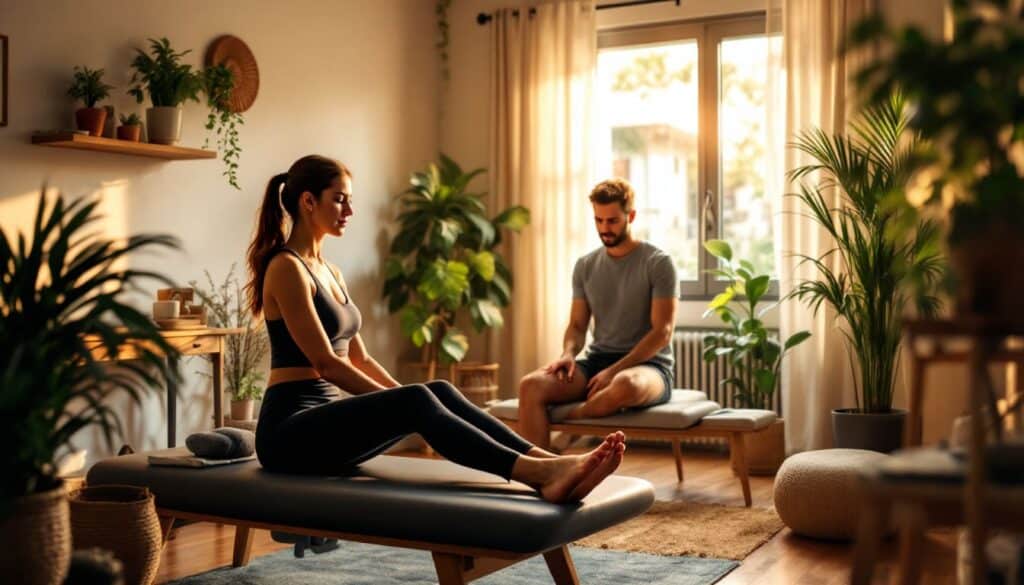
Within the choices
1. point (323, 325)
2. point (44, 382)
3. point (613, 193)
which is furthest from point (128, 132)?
point (44, 382)

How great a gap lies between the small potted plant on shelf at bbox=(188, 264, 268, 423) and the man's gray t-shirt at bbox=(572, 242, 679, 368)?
4.69 ft

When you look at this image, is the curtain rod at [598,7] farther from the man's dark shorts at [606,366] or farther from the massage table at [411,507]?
the massage table at [411,507]

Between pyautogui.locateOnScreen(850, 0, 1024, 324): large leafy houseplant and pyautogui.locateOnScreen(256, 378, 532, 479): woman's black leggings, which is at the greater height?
pyautogui.locateOnScreen(850, 0, 1024, 324): large leafy houseplant

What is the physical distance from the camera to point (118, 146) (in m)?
4.25

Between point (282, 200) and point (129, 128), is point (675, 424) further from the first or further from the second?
point (129, 128)

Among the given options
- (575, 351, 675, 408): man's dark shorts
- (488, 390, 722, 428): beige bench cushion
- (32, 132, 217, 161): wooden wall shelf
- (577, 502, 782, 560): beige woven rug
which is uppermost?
(32, 132, 217, 161): wooden wall shelf

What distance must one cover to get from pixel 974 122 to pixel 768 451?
12.4 ft

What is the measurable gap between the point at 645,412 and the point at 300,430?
5.60 ft

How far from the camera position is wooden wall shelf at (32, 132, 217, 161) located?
4.07 m

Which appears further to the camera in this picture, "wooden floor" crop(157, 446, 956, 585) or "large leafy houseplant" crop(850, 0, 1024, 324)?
"wooden floor" crop(157, 446, 956, 585)

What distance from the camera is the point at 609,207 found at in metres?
4.52

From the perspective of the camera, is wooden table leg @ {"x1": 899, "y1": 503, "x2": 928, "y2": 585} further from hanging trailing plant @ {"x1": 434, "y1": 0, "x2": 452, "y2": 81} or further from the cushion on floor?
hanging trailing plant @ {"x1": 434, "y1": 0, "x2": 452, "y2": 81}

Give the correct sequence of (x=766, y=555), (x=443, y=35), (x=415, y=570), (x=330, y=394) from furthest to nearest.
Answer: (x=443, y=35), (x=766, y=555), (x=415, y=570), (x=330, y=394)

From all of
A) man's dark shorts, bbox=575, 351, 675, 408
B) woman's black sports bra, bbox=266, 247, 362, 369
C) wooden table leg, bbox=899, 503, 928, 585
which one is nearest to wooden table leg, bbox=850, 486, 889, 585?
wooden table leg, bbox=899, 503, 928, 585
